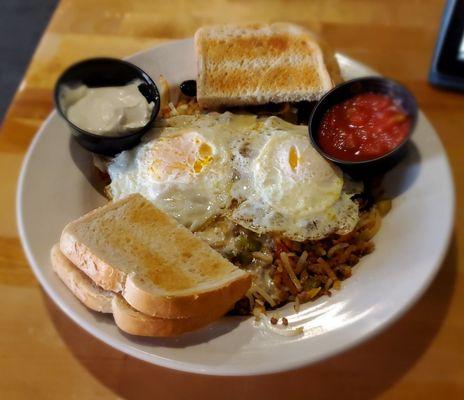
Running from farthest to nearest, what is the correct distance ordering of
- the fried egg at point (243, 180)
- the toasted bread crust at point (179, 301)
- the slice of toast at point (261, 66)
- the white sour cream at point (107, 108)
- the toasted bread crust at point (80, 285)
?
the slice of toast at point (261, 66) < the white sour cream at point (107, 108) < the fried egg at point (243, 180) < the toasted bread crust at point (80, 285) < the toasted bread crust at point (179, 301)

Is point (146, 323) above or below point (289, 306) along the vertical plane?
above

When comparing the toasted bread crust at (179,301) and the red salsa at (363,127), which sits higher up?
the red salsa at (363,127)

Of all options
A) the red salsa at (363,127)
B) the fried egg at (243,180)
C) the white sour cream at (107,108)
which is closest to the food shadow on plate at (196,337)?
the fried egg at (243,180)

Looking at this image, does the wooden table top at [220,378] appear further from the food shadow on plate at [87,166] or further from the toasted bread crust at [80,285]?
the food shadow on plate at [87,166]

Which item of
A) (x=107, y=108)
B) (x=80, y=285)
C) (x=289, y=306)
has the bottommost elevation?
(x=289, y=306)

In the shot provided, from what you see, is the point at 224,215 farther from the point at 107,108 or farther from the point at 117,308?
the point at 107,108

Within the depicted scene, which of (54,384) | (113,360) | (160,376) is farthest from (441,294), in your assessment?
(54,384)

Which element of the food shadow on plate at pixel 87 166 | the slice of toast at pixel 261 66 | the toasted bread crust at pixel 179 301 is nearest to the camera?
the toasted bread crust at pixel 179 301

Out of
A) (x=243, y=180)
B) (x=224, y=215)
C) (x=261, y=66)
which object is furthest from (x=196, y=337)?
(x=261, y=66)
